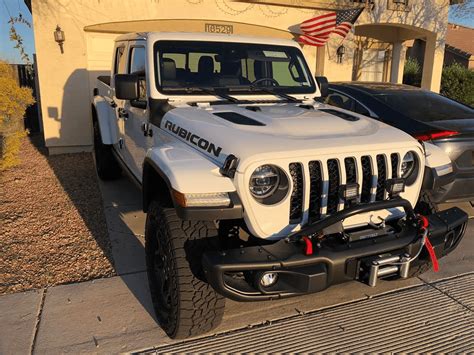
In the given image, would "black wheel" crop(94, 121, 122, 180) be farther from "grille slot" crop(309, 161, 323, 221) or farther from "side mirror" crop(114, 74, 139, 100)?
"grille slot" crop(309, 161, 323, 221)

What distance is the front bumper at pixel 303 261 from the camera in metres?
2.34

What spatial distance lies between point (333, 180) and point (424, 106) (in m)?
3.13

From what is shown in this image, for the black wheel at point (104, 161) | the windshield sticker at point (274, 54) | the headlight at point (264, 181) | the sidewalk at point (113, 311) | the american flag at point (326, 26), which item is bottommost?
the sidewalk at point (113, 311)

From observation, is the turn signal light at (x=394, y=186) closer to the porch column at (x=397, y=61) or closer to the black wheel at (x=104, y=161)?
the black wheel at (x=104, y=161)

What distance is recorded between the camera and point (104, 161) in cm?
643

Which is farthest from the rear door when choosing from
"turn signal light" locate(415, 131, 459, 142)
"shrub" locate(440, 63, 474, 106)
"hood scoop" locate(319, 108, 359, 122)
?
"shrub" locate(440, 63, 474, 106)

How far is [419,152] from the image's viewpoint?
2.91 meters

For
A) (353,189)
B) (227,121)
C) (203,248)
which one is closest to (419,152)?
(353,189)

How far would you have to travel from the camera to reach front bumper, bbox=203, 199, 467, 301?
7.68 feet

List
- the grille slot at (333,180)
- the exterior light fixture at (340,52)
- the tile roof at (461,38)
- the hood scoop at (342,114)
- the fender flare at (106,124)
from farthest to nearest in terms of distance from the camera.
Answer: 1. the tile roof at (461,38)
2. the exterior light fixture at (340,52)
3. the fender flare at (106,124)
4. the hood scoop at (342,114)
5. the grille slot at (333,180)

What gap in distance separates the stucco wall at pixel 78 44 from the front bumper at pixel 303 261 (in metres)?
7.43

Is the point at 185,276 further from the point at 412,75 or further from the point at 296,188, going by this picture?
the point at 412,75

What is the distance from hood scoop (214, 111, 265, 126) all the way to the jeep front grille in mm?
572

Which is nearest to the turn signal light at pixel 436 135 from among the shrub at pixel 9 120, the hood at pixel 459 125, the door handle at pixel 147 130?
the hood at pixel 459 125
